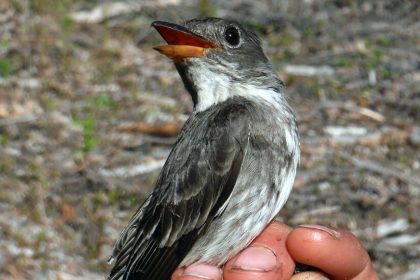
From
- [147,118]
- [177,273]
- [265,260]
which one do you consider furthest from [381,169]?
[177,273]

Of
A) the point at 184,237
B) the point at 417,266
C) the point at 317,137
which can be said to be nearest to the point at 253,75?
the point at 184,237

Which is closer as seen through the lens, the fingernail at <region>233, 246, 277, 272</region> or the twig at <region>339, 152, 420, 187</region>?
the fingernail at <region>233, 246, 277, 272</region>

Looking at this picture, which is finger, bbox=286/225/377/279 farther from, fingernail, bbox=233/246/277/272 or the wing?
the wing

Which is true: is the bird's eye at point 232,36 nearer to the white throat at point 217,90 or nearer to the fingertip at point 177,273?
the white throat at point 217,90

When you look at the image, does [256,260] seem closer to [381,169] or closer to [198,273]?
[198,273]

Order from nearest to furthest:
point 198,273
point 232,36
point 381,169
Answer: point 198,273 → point 232,36 → point 381,169

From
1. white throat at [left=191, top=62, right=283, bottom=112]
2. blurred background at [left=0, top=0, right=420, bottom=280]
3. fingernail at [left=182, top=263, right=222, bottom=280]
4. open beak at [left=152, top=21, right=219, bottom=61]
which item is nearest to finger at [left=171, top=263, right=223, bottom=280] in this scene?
fingernail at [left=182, top=263, right=222, bottom=280]

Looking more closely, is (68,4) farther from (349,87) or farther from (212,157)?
(212,157)
